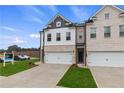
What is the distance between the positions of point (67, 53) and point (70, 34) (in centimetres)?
222

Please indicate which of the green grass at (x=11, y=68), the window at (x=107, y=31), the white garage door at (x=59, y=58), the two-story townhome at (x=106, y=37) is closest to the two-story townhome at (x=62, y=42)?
the white garage door at (x=59, y=58)

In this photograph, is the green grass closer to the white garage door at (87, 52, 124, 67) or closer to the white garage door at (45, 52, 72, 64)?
the white garage door at (45, 52, 72, 64)

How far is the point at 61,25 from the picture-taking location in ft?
74.6

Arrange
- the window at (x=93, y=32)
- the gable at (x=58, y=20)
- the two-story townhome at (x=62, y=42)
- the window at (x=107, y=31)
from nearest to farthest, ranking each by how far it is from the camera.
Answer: the window at (x=107, y=31) → the window at (x=93, y=32) → the two-story townhome at (x=62, y=42) → the gable at (x=58, y=20)

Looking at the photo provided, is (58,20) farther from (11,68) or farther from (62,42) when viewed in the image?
(11,68)

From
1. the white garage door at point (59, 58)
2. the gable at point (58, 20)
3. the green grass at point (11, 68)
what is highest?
the gable at point (58, 20)

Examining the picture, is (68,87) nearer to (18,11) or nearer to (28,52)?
(18,11)

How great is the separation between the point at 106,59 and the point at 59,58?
222 inches

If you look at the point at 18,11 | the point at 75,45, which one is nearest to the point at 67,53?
the point at 75,45

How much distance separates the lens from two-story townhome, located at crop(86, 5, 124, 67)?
19609mm

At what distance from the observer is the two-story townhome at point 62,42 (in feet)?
72.1

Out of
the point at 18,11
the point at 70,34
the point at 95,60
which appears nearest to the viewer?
the point at 18,11

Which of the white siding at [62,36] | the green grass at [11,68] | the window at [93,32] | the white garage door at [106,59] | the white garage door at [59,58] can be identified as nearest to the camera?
the green grass at [11,68]

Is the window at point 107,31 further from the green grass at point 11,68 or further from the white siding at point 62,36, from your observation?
the green grass at point 11,68
